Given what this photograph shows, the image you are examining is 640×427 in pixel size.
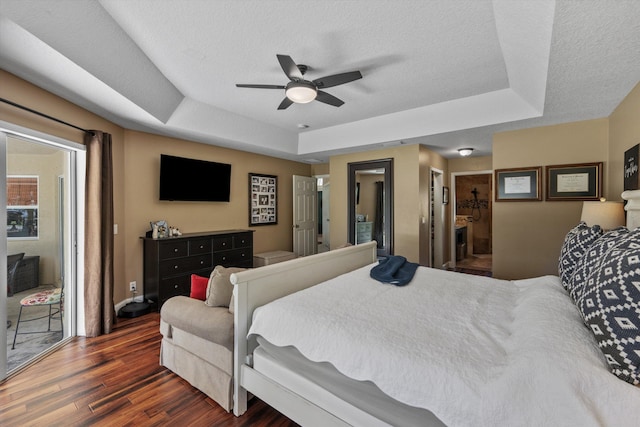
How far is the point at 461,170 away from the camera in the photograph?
581cm

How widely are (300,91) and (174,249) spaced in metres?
2.71

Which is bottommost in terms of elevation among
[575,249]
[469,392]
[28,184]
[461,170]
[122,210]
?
[469,392]

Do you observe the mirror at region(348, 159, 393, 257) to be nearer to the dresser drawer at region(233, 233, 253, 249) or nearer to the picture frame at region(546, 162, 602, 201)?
the dresser drawer at region(233, 233, 253, 249)

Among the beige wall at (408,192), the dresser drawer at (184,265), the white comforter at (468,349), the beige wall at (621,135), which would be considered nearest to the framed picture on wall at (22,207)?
the dresser drawer at (184,265)

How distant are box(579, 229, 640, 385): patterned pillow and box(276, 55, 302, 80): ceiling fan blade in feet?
7.24

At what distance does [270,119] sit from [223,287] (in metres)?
3.01

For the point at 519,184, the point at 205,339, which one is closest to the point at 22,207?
the point at 205,339

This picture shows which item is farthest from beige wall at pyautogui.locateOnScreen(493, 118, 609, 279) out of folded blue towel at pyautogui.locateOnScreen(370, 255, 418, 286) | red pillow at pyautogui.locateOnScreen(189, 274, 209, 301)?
red pillow at pyautogui.locateOnScreen(189, 274, 209, 301)

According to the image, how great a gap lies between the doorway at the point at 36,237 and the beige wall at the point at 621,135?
5030 mm

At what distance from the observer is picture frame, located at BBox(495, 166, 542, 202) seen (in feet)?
11.7

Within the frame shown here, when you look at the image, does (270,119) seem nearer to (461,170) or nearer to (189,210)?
(189,210)

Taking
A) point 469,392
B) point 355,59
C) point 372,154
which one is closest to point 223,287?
point 469,392

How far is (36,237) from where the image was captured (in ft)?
8.28

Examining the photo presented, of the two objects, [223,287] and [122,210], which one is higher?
[122,210]
